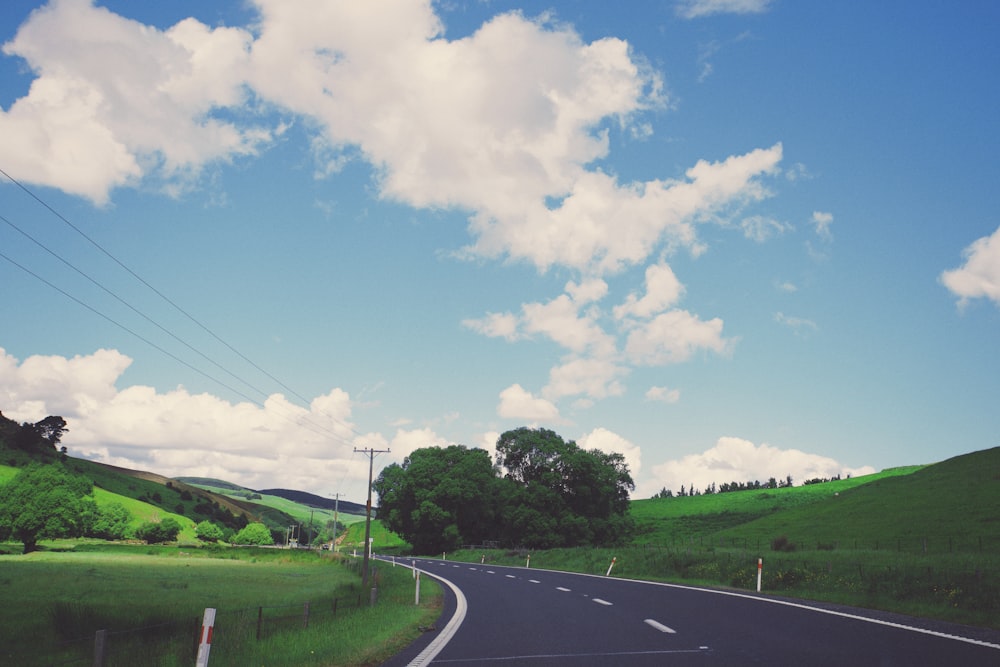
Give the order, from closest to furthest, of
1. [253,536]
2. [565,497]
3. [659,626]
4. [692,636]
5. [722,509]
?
[692,636], [659,626], [565,497], [722,509], [253,536]

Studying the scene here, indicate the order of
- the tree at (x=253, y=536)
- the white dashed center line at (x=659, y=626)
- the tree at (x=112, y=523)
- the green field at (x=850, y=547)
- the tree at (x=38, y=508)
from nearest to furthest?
the white dashed center line at (x=659, y=626) → the green field at (x=850, y=547) → the tree at (x=38, y=508) → the tree at (x=112, y=523) → the tree at (x=253, y=536)

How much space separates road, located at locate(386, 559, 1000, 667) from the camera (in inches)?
391

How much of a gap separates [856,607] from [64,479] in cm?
10760

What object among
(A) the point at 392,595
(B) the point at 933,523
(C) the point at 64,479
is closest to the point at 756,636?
(A) the point at 392,595

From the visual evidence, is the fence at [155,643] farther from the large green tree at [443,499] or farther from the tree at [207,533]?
the tree at [207,533]

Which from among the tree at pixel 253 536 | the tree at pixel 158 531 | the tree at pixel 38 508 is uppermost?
the tree at pixel 38 508

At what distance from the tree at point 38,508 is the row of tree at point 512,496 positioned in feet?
136

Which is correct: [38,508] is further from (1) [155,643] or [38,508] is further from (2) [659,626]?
(2) [659,626]

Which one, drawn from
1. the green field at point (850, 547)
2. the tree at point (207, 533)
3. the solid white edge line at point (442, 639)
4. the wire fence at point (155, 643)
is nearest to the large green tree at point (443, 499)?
the green field at point (850, 547)

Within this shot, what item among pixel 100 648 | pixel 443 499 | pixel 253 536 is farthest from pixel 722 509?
pixel 100 648

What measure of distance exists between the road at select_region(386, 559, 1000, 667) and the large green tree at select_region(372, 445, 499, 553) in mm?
74537

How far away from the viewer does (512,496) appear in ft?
294

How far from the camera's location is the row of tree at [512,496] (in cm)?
8606

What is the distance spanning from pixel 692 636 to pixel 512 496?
7879 cm
